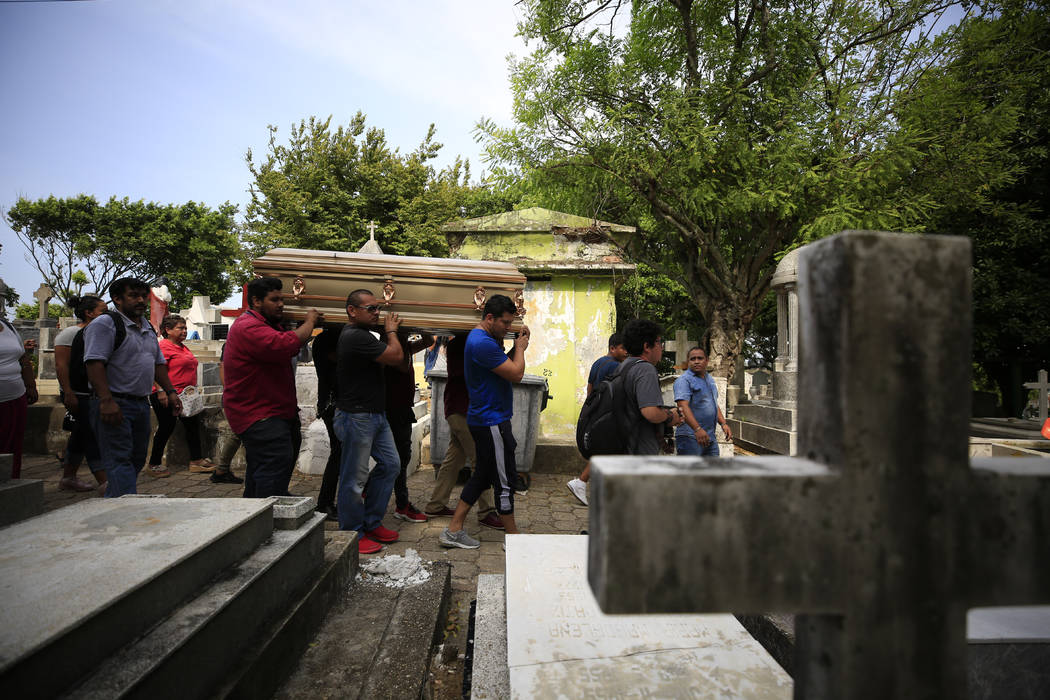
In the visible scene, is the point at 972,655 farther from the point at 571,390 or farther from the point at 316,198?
the point at 316,198

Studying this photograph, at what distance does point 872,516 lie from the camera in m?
0.96

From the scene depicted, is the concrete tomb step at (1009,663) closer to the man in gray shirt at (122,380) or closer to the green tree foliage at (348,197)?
the man in gray shirt at (122,380)

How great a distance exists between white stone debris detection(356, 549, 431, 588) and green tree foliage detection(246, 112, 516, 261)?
17960 millimetres

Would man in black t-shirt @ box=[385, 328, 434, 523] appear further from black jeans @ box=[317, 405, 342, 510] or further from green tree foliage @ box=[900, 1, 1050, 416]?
green tree foliage @ box=[900, 1, 1050, 416]

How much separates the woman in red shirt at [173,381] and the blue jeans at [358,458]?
3.18m

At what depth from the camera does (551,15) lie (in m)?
12.9

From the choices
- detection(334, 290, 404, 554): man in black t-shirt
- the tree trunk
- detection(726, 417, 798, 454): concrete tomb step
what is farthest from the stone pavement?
the tree trunk

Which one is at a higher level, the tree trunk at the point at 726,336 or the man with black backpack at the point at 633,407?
the tree trunk at the point at 726,336

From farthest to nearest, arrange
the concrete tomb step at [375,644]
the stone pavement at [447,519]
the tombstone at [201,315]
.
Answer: the tombstone at [201,315] → the stone pavement at [447,519] → the concrete tomb step at [375,644]

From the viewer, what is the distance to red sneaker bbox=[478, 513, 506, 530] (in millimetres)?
4781

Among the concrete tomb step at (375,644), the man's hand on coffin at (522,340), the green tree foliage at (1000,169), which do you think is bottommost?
the concrete tomb step at (375,644)

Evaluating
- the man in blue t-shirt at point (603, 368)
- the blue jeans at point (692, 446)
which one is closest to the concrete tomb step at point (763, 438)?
the blue jeans at point (692, 446)

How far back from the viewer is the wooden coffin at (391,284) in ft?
13.4

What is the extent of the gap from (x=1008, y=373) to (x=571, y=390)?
1527cm
